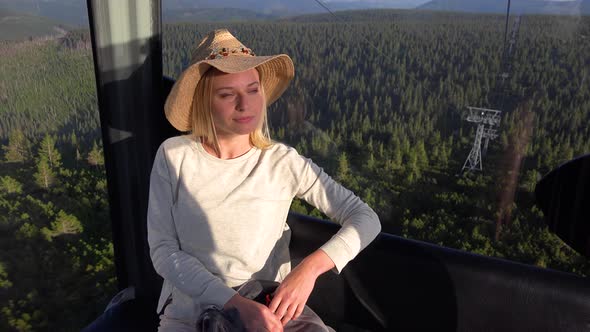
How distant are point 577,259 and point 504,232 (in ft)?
0.68

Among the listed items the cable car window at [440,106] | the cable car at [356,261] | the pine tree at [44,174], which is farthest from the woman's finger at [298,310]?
the pine tree at [44,174]

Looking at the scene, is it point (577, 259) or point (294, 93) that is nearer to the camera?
point (577, 259)

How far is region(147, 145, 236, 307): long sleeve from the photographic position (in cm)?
132

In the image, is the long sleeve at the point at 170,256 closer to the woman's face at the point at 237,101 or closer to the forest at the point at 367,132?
the woman's face at the point at 237,101

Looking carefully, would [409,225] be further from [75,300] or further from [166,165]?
[75,300]

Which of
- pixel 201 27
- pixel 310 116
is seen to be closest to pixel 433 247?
pixel 310 116

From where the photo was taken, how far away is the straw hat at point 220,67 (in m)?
1.39

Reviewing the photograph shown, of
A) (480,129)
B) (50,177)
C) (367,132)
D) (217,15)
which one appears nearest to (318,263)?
(367,132)

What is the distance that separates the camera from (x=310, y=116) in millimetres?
1823

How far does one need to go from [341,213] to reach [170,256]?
1.73 ft

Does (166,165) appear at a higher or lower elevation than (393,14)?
lower

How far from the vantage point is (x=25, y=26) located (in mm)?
1812

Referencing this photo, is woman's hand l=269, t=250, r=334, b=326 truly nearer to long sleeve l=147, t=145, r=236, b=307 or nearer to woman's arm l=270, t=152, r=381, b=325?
woman's arm l=270, t=152, r=381, b=325

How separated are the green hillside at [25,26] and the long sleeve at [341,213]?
111cm
